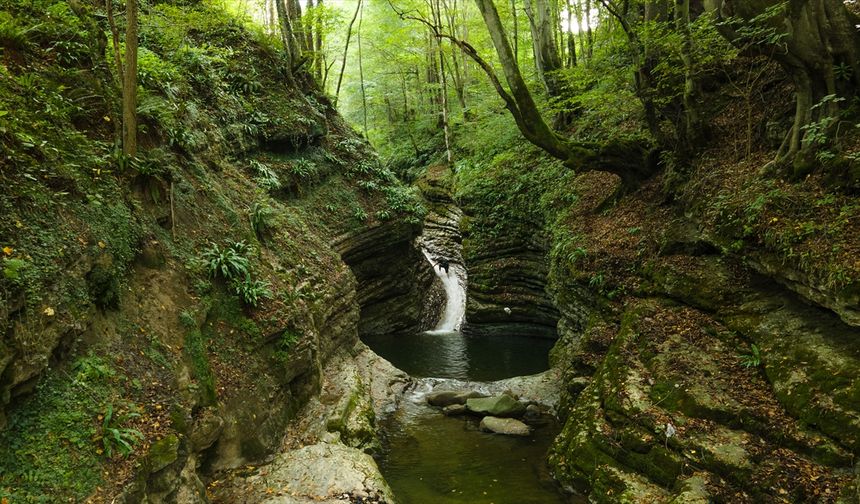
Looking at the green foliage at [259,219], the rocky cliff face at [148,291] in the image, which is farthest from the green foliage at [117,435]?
the green foliage at [259,219]

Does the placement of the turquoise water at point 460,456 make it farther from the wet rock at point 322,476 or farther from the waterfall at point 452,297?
the waterfall at point 452,297

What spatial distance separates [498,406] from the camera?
37.5 feet

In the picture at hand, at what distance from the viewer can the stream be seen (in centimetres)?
827

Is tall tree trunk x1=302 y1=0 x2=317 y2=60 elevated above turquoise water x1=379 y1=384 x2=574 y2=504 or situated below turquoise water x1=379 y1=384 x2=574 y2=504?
above

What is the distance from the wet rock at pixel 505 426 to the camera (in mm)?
10547

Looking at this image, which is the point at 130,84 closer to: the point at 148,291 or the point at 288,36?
the point at 148,291

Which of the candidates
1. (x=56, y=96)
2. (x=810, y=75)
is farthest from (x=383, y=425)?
(x=810, y=75)

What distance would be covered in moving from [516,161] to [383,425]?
Answer: 44.0 feet

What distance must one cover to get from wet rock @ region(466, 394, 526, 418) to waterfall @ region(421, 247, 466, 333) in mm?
8147

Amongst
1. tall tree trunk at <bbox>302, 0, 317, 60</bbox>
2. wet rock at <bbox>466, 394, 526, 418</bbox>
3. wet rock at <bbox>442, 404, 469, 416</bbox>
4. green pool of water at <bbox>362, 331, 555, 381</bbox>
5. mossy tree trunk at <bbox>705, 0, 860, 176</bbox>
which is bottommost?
green pool of water at <bbox>362, 331, 555, 381</bbox>

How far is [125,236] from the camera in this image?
7.16 meters

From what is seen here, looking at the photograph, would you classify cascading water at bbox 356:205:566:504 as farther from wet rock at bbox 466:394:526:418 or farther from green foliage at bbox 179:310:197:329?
green foliage at bbox 179:310:197:329

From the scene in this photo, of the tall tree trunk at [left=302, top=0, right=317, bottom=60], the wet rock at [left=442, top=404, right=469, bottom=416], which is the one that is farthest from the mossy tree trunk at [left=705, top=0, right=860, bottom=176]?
the tall tree trunk at [left=302, top=0, right=317, bottom=60]

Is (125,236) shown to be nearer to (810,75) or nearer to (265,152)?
(265,152)
